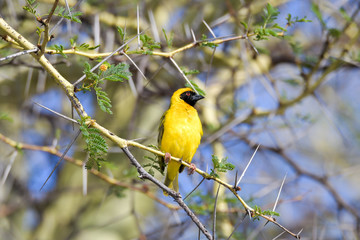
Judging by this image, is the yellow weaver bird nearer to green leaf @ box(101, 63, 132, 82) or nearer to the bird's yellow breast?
the bird's yellow breast

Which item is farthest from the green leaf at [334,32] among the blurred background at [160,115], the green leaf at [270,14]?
the green leaf at [270,14]

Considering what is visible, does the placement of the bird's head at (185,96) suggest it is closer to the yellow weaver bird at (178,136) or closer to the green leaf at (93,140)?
the yellow weaver bird at (178,136)

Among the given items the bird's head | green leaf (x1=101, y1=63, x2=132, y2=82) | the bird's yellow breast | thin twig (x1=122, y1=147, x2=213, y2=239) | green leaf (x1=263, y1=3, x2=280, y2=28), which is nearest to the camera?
thin twig (x1=122, y1=147, x2=213, y2=239)

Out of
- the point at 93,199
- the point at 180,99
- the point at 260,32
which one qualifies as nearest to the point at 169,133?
the point at 180,99

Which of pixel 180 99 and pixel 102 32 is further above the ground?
pixel 102 32

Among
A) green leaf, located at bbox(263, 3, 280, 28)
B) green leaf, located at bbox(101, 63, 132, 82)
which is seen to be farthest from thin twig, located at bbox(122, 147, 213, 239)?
green leaf, located at bbox(263, 3, 280, 28)

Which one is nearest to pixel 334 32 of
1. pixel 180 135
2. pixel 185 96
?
pixel 185 96

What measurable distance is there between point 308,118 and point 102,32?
9.67 feet

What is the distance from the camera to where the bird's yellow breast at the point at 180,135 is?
445cm

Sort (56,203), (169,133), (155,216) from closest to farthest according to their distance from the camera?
(169,133)
(56,203)
(155,216)

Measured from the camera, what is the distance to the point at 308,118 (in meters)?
5.82

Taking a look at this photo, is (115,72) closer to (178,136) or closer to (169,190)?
(169,190)

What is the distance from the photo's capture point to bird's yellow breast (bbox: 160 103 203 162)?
4453mm

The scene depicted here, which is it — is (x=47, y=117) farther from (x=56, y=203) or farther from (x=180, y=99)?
(x=180, y=99)
